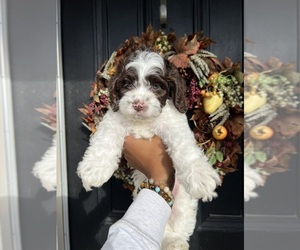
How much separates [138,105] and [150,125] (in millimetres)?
218

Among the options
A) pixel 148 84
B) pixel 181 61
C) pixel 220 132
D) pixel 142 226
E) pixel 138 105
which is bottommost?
pixel 142 226

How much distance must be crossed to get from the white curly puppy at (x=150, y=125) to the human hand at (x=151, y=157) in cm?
4

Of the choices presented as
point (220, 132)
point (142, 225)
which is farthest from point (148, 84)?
point (142, 225)

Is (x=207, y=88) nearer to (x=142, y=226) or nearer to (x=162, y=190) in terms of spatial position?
(x=162, y=190)

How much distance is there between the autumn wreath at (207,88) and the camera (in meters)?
1.81

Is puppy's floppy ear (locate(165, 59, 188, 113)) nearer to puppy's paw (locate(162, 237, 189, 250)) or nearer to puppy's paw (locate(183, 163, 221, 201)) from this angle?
puppy's paw (locate(183, 163, 221, 201))

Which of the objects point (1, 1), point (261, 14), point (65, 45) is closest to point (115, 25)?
point (65, 45)

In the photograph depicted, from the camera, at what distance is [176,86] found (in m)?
1.79

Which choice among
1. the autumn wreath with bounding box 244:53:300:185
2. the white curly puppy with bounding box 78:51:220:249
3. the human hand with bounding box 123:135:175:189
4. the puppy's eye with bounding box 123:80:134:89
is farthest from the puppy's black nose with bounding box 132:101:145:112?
the autumn wreath with bounding box 244:53:300:185

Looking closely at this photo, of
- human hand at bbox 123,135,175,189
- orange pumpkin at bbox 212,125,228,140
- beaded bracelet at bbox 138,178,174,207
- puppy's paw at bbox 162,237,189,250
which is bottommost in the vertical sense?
puppy's paw at bbox 162,237,189,250

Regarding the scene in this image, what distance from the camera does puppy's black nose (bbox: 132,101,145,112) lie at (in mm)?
1729

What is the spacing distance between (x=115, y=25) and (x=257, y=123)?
1.11 meters

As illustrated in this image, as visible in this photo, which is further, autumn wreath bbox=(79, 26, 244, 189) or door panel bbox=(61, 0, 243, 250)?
door panel bbox=(61, 0, 243, 250)

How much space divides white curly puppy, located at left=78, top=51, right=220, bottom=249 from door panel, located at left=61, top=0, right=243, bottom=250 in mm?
476
